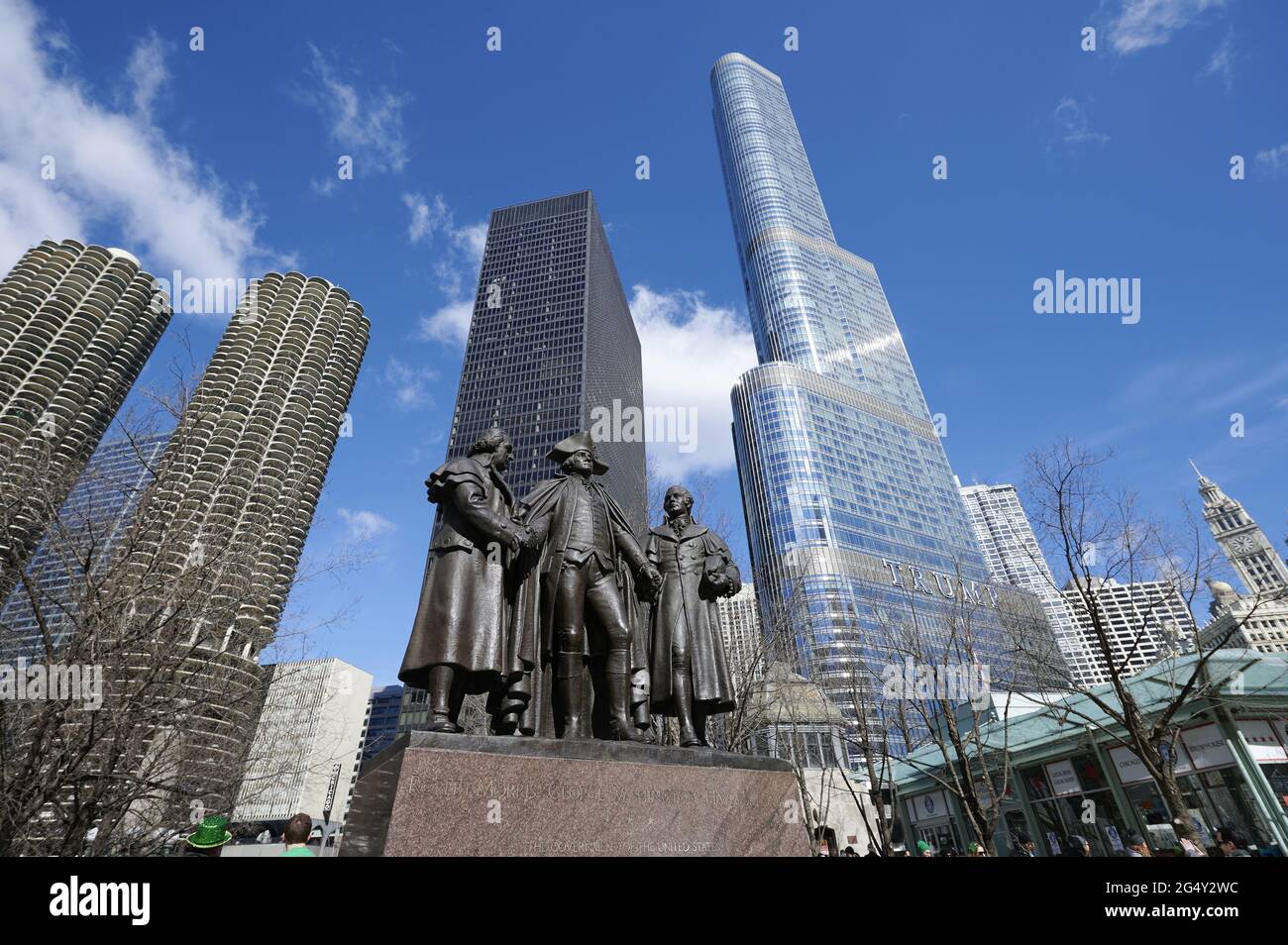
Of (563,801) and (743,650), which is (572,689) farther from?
(743,650)

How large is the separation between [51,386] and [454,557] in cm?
7262

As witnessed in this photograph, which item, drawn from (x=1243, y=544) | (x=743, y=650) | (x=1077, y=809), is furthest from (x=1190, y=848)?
(x=1243, y=544)

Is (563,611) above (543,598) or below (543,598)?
below

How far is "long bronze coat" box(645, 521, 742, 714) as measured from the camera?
6414 millimetres

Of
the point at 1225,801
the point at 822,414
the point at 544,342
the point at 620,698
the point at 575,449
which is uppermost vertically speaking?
the point at 544,342

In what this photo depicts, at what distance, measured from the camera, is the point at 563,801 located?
181 inches

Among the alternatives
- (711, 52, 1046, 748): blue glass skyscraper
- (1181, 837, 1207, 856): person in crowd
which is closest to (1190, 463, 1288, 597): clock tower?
(711, 52, 1046, 748): blue glass skyscraper

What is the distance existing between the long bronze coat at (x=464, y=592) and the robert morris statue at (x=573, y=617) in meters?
0.29

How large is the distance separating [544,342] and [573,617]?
373 feet

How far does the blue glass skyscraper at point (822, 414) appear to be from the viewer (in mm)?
95312

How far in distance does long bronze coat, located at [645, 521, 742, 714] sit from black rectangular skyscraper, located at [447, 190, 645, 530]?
84911 millimetres

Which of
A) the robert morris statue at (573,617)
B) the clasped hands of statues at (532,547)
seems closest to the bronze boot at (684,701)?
the robert morris statue at (573,617)

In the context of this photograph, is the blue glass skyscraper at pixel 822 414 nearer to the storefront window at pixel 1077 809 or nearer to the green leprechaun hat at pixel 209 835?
the storefront window at pixel 1077 809
